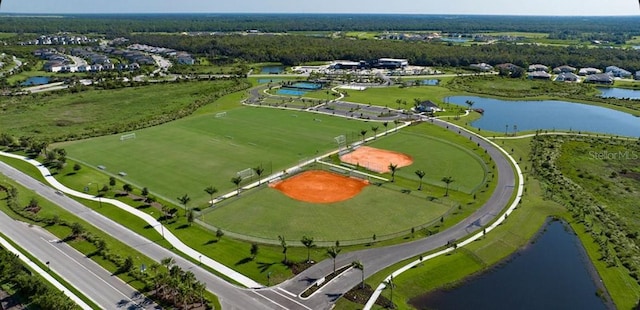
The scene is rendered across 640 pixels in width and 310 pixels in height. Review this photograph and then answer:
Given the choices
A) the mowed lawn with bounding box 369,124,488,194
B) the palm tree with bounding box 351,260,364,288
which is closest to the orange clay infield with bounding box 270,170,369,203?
the mowed lawn with bounding box 369,124,488,194

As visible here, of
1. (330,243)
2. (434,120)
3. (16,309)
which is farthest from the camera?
(434,120)

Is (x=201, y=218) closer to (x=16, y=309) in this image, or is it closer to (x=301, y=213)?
(x=301, y=213)

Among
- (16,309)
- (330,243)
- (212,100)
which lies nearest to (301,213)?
(330,243)

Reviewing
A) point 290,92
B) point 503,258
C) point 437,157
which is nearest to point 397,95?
point 290,92

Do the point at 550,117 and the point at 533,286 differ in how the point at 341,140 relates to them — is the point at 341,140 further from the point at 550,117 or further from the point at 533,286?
the point at 550,117

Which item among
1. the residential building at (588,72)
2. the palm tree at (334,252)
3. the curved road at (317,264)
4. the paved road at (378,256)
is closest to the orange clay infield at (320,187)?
the palm tree at (334,252)

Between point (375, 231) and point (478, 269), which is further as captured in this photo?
point (375, 231)

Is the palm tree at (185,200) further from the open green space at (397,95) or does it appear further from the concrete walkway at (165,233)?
the open green space at (397,95)
